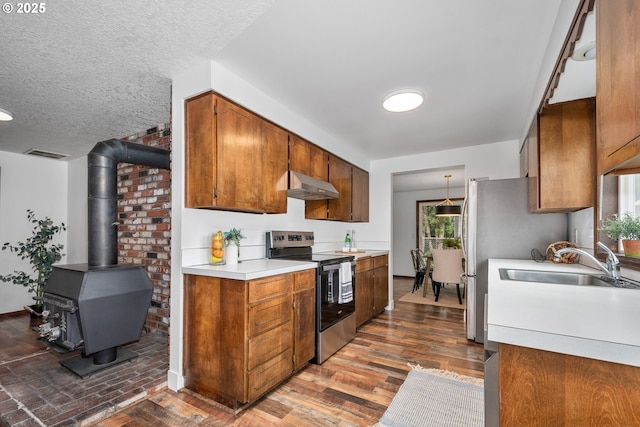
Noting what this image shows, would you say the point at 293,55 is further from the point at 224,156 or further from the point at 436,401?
the point at 436,401

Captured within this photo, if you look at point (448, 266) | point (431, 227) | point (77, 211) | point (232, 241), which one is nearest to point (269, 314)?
point (232, 241)

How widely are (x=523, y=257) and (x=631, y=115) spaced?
250cm

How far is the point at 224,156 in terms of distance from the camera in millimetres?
2213

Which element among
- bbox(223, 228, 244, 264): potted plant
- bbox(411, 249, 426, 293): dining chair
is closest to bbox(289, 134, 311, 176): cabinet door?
bbox(223, 228, 244, 264): potted plant

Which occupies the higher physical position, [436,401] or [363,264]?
[363,264]

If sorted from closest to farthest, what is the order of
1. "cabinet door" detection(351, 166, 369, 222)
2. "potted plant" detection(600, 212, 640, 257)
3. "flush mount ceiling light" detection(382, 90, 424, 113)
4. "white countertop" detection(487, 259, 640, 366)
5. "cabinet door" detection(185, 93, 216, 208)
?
1. "white countertop" detection(487, 259, 640, 366)
2. "potted plant" detection(600, 212, 640, 257)
3. "cabinet door" detection(185, 93, 216, 208)
4. "flush mount ceiling light" detection(382, 90, 424, 113)
5. "cabinet door" detection(351, 166, 369, 222)

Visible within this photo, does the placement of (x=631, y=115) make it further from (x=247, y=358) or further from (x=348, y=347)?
(x=348, y=347)

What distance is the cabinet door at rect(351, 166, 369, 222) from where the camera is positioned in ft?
14.0

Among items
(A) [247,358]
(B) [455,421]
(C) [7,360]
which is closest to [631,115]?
(B) [455,421]

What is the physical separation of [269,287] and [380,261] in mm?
2402

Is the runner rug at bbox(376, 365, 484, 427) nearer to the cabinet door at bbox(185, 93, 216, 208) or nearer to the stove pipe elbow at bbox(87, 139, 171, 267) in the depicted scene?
the cabinet door at bbox(185, 93, 216, 208)

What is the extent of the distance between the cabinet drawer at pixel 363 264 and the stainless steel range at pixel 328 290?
0.21m

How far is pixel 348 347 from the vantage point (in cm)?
306

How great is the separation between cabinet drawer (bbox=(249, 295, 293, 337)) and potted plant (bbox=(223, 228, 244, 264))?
500 mm
